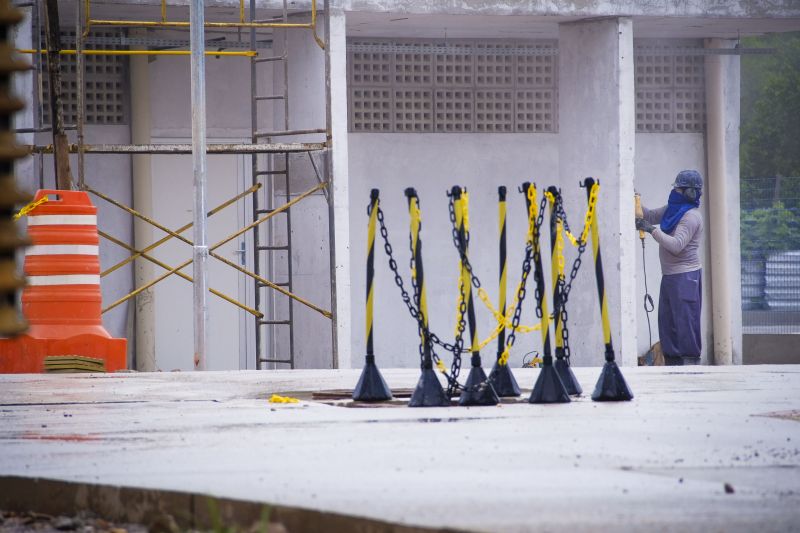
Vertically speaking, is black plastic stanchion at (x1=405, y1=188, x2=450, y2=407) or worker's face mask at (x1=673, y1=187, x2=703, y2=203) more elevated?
worker's face mask at (x1=673, y1=187, x2=703, y2=203)

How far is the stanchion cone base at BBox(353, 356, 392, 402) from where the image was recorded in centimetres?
950

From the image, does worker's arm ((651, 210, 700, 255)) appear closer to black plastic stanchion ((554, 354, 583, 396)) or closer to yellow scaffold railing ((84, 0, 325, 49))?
yellow scaffold railing ((84, 0, 325, 49))

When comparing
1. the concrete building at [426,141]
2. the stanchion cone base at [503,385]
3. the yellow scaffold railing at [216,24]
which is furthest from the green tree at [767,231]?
the stanchion cone base at [503,385]

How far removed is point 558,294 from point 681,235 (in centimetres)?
519

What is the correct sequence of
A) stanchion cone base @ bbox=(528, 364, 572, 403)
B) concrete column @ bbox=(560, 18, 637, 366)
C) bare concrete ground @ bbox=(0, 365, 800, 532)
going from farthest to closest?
concrete column @ bbox=(560, 18, 637, 366) < stanchion cone base @ bbox=(528, 364, 572, 403) < bare concrete ground @ bbox=(0, 365, 800, 532)

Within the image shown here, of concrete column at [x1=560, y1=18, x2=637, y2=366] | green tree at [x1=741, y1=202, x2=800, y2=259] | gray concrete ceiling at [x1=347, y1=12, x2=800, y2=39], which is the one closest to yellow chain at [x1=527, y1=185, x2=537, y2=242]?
gray concrete ceiling at [x1=347, y1=12, x2=800, y2=39]

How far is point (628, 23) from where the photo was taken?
58.7 ft

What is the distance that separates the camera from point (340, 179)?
16609 millimetres

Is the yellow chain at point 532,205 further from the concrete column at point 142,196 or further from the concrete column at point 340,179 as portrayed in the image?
the concrete column at point 142,196

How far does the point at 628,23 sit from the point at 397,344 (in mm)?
5100

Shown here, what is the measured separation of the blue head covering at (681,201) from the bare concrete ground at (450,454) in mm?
4654

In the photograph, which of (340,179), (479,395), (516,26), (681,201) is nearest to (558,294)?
(479,395)

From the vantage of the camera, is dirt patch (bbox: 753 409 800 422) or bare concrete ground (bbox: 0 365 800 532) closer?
bare concrete ground (bbox: 0 365 800 532)

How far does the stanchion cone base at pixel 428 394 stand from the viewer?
29.5 feet
